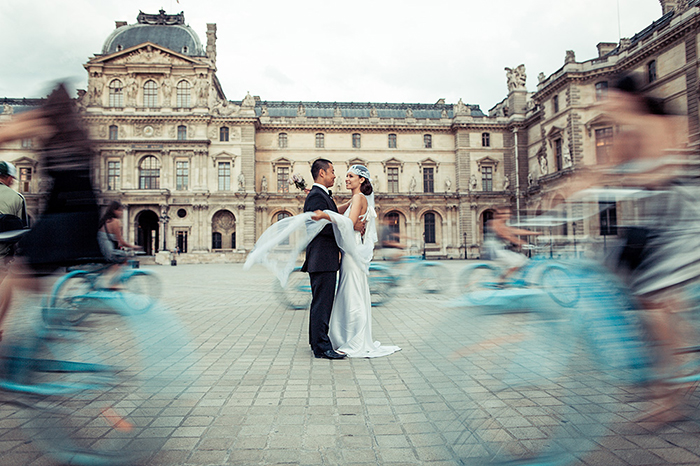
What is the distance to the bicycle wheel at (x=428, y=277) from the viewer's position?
37.6ft

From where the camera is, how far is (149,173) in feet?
142

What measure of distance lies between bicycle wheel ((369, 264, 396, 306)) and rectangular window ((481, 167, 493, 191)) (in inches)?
1562

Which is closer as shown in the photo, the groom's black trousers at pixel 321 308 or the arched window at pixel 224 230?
the groom's black trousers at pixel 321 308

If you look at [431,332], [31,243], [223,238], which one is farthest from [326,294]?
[223,238]

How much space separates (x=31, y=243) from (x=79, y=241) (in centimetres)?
27

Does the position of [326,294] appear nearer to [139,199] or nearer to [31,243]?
[31,243]

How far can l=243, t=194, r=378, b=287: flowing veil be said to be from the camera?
4.67 metres

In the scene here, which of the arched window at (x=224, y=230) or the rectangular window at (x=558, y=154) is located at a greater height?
the rectangular window at (x=558, y=154)

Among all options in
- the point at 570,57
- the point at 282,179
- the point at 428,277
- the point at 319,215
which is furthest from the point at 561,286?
the point at 282,179

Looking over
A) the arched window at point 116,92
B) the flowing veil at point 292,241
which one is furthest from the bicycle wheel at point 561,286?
the arched window at point 116,92

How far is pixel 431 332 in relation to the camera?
21.4ft

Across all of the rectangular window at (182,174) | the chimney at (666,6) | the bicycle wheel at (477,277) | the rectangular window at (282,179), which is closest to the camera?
the bicycle wheel at (477,277)

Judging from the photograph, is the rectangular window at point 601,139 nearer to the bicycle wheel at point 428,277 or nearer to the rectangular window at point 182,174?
the bicycle wheel at point 428,277

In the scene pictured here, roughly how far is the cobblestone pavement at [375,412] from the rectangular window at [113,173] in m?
44.0
